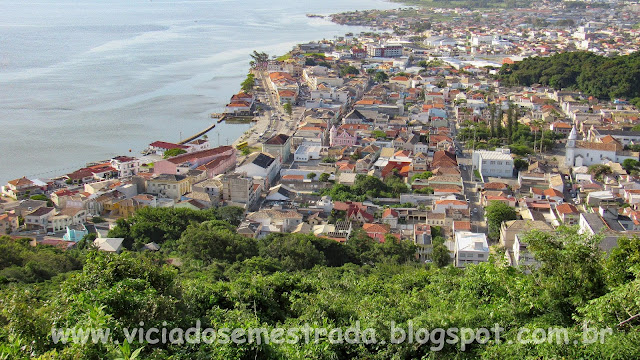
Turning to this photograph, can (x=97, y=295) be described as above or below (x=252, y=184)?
above

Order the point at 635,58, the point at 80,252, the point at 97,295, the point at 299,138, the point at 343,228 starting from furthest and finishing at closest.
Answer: the point at 635,58, the point at 299,138, the point at 343,228, the point at 80,252, the point at 97,295

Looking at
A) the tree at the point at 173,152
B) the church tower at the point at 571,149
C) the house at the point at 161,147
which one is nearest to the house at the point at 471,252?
the church tower at the point at 571,149

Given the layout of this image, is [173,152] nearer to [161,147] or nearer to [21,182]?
[161,147]

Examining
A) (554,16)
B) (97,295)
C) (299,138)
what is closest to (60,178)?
(299,138)

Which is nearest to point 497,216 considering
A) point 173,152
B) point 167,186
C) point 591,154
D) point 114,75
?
point 591,154

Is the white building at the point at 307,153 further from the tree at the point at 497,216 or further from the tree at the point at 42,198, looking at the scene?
the tree at the point at 42,198

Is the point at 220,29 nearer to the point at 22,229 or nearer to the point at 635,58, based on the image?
the point at 635,58

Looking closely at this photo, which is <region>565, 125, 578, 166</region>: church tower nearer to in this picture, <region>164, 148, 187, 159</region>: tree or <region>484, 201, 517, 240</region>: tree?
<region>484, 201, 517, 240</region>: tree
